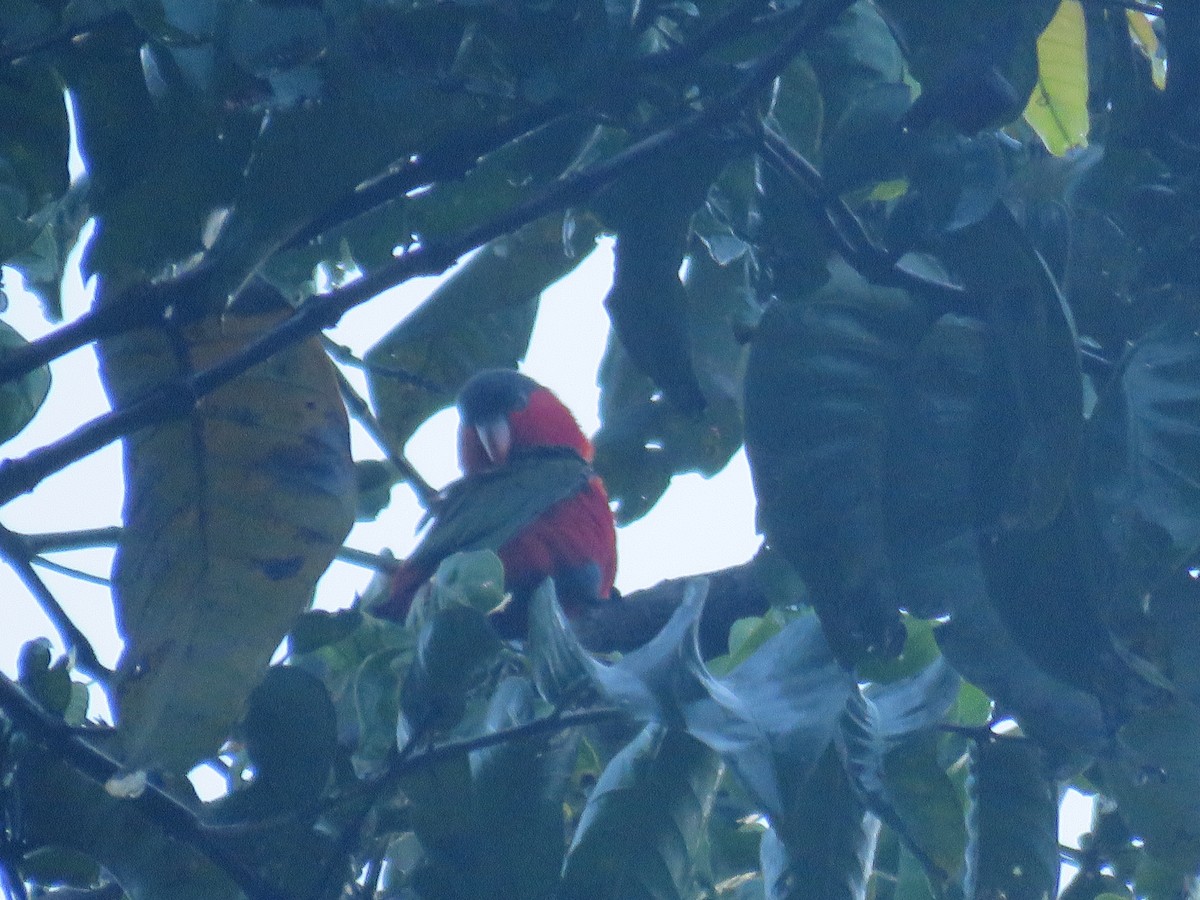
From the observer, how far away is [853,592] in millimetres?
849

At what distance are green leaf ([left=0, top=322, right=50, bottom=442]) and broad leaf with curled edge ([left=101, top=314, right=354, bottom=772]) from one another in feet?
0.84


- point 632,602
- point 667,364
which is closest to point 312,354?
point 667,364

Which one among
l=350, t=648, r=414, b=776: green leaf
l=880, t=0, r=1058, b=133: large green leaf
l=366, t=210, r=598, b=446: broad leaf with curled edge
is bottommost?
l=350, t=648, r=414, b=776: green leaf

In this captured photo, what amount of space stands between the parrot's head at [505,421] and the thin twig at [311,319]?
326 centimetres

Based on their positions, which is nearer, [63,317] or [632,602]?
[63,317]

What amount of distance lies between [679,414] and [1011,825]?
1.81 feet

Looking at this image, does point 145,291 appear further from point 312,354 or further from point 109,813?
point 109,813

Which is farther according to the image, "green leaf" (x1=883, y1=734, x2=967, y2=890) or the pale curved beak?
the pale curved beak

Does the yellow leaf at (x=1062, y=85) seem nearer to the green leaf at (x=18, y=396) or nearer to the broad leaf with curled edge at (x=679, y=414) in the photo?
the broad leaf with curled edge at (x=679, y=414)

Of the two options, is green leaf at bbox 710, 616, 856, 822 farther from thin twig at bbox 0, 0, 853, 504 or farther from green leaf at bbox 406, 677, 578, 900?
thin twig at bbox 0, 0, 853, 504

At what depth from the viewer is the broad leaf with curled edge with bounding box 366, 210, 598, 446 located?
4.86ft

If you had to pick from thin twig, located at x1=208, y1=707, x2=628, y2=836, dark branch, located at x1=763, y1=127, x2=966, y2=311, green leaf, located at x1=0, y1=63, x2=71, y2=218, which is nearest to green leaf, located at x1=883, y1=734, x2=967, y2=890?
thin twig, located at x1=208, y1=707, x2=628, y2=836

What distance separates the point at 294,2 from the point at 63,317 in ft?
2.31

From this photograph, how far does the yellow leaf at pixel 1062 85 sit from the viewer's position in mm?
1034
